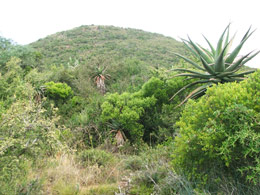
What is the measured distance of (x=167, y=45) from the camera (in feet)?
142

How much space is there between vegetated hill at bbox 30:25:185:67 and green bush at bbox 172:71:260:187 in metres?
27.7

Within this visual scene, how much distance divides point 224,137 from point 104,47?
39.5 meters

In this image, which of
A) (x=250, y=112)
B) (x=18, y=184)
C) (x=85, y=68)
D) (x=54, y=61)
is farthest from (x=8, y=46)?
(x=250, y=112)

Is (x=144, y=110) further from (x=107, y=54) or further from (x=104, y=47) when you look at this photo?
(x=104, y=47)

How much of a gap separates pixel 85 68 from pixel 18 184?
57.5ft

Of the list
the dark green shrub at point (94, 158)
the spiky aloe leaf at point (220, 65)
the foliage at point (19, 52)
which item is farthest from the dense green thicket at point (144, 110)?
the foliage at point (19, 52)

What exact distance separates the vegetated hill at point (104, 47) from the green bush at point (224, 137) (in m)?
27.7

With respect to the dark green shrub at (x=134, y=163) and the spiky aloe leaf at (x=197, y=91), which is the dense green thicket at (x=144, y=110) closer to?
the spiky aloe leaf at (x=197, y=91)

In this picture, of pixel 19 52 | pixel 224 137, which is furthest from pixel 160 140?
pixel 19 52

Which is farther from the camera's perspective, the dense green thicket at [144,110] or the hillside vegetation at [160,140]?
the dense green thicket at [144,110]

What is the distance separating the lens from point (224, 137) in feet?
9.18

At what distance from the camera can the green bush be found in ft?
8.43

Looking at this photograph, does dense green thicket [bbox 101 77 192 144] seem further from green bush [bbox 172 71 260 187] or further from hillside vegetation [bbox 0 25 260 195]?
green bush [bbox 172 71 260 187]

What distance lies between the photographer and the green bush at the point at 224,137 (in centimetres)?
257
